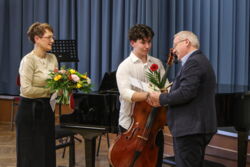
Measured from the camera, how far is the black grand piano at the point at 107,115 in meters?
3.77

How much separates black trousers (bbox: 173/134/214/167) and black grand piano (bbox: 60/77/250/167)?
1082mm

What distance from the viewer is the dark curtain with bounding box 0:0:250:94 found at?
5.72 metres

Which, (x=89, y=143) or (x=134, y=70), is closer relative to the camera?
(x=134, y=70)

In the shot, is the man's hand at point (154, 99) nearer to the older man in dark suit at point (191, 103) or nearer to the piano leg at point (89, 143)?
the older man in dark suit at point (191, 103)

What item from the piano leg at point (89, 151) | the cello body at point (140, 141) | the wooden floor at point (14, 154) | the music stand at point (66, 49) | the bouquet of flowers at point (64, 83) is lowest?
the wooden floor at point (14, 154)

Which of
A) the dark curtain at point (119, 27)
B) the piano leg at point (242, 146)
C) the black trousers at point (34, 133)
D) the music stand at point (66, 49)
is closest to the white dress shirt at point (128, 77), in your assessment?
the black trousers at point (34, 133)

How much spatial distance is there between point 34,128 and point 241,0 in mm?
3534

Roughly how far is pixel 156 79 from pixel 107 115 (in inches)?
34.8

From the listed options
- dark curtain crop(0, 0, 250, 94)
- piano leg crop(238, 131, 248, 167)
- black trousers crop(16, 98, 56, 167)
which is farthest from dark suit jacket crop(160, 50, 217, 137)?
dark curtain crop(0, 0, 250, 94)

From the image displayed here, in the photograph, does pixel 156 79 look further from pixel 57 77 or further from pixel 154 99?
pixel 57 77

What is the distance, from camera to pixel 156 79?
10.0ft

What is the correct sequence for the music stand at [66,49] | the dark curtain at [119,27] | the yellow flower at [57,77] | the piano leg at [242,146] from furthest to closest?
the dark curtain at [119,27] → the music stand at [66,49] → the piano leg at [242,146] → the yellow flower at [57,77]

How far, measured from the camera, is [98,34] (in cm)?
701

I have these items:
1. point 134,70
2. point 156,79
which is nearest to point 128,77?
point 134,70
